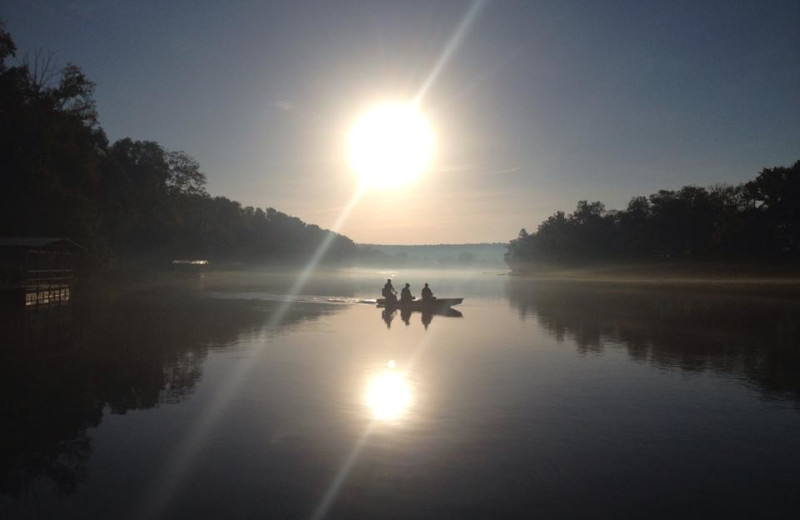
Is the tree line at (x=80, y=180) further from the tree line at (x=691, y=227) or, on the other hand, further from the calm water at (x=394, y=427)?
the tree line at (x=691, y=227)

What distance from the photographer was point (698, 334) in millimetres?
29281

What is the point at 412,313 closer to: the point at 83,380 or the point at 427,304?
the point at 427,304

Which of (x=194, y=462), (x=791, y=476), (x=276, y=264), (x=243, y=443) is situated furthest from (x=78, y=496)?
(x=276, y=264)

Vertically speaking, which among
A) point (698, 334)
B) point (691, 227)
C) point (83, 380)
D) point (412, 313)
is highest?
point (691, 227)

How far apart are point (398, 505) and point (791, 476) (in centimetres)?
668

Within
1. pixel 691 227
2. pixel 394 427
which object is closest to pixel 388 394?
pixel 394 427

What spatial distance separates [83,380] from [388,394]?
8784 millimetres

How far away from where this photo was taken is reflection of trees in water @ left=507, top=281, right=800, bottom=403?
64.8 ft

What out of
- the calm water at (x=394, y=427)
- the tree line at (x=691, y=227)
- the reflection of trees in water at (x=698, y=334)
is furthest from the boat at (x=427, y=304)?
the tree line at (x=691, y=227)

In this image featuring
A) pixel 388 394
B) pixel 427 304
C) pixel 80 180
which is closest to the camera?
pixel 388 394

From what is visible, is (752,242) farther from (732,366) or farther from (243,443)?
(243,443)

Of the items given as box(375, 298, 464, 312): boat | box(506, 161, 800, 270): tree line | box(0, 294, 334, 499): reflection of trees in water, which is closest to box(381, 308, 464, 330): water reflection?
box(375, 298, 464, 312): boat

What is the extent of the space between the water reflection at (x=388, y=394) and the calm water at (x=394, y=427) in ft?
0.33

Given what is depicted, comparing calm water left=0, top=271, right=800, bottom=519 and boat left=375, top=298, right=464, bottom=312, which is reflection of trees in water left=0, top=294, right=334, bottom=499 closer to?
calm water left=0, top=271, right=800, bottom=519
